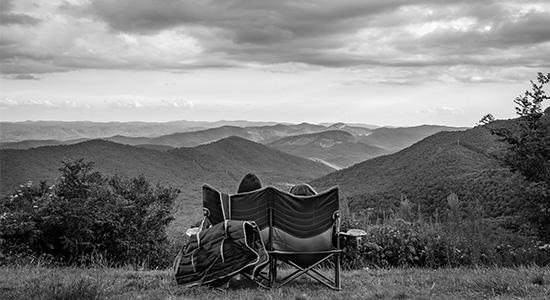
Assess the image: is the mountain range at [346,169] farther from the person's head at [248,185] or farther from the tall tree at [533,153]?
the person's head at [248,185]

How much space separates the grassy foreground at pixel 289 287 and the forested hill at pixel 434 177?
4136 millimetres

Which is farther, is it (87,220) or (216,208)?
(87,220)

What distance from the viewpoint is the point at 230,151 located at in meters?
55.2

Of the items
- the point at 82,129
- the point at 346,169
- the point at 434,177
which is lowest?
the point at 346,169

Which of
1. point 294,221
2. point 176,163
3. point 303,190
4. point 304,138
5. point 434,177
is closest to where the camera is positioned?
point 294,221

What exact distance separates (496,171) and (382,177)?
13305 mm

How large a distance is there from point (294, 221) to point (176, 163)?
37659 mm

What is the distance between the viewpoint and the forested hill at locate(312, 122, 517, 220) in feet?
68.1

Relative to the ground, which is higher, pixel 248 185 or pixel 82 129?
pixel 248 185

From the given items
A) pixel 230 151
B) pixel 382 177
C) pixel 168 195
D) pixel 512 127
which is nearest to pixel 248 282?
pixel 168 195

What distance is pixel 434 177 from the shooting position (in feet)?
94.1

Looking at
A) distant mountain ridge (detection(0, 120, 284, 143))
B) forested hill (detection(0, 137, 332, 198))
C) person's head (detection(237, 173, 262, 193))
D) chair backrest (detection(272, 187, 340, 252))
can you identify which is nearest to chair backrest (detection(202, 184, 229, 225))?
person's head (detection(237, 173, 262, 193))

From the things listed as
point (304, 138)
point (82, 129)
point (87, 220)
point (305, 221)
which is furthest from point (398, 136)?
point (305, 221)

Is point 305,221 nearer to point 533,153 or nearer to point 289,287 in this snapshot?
point 289,287
